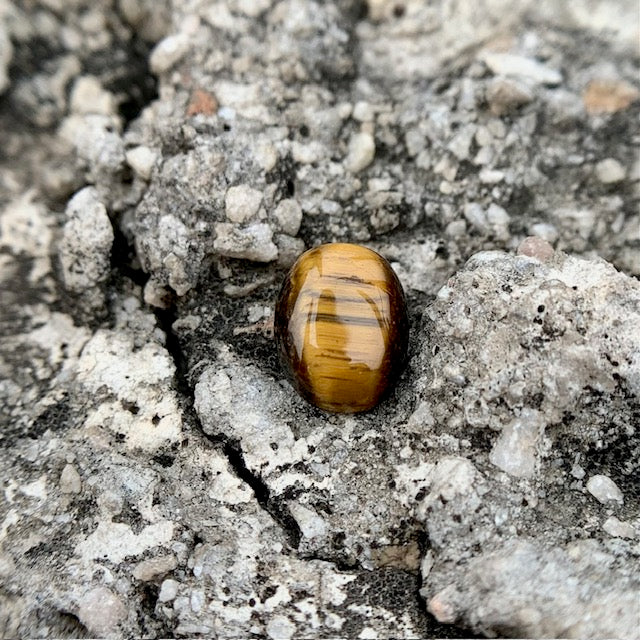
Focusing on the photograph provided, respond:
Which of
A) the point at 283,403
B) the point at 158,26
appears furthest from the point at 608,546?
the point at 158,26

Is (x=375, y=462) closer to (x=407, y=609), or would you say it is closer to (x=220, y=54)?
(x=407, y=609)

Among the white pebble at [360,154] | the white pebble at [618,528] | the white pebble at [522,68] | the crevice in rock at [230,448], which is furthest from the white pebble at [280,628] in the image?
the white pebble at [522,68]

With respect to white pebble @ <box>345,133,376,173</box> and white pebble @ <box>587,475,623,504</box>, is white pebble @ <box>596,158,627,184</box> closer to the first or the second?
white pebble @ <box>345,133,376,173</box>

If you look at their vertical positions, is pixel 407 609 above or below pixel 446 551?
below

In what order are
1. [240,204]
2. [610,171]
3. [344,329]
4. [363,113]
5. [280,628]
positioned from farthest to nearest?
[363,113], [610,171], [240,204], [344,329], [280,628]

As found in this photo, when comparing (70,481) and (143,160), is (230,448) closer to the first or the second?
(70,481)

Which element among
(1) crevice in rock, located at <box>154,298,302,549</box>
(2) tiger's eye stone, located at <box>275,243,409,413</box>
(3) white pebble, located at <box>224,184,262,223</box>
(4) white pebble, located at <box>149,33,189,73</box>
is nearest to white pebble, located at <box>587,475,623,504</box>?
(2) tiger's eye stone, located at <box>275,243,409,413</box>

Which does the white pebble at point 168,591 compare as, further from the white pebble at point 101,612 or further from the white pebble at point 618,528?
the white pebble at point 618,528

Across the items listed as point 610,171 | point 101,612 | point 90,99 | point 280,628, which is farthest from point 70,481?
point 610,171
